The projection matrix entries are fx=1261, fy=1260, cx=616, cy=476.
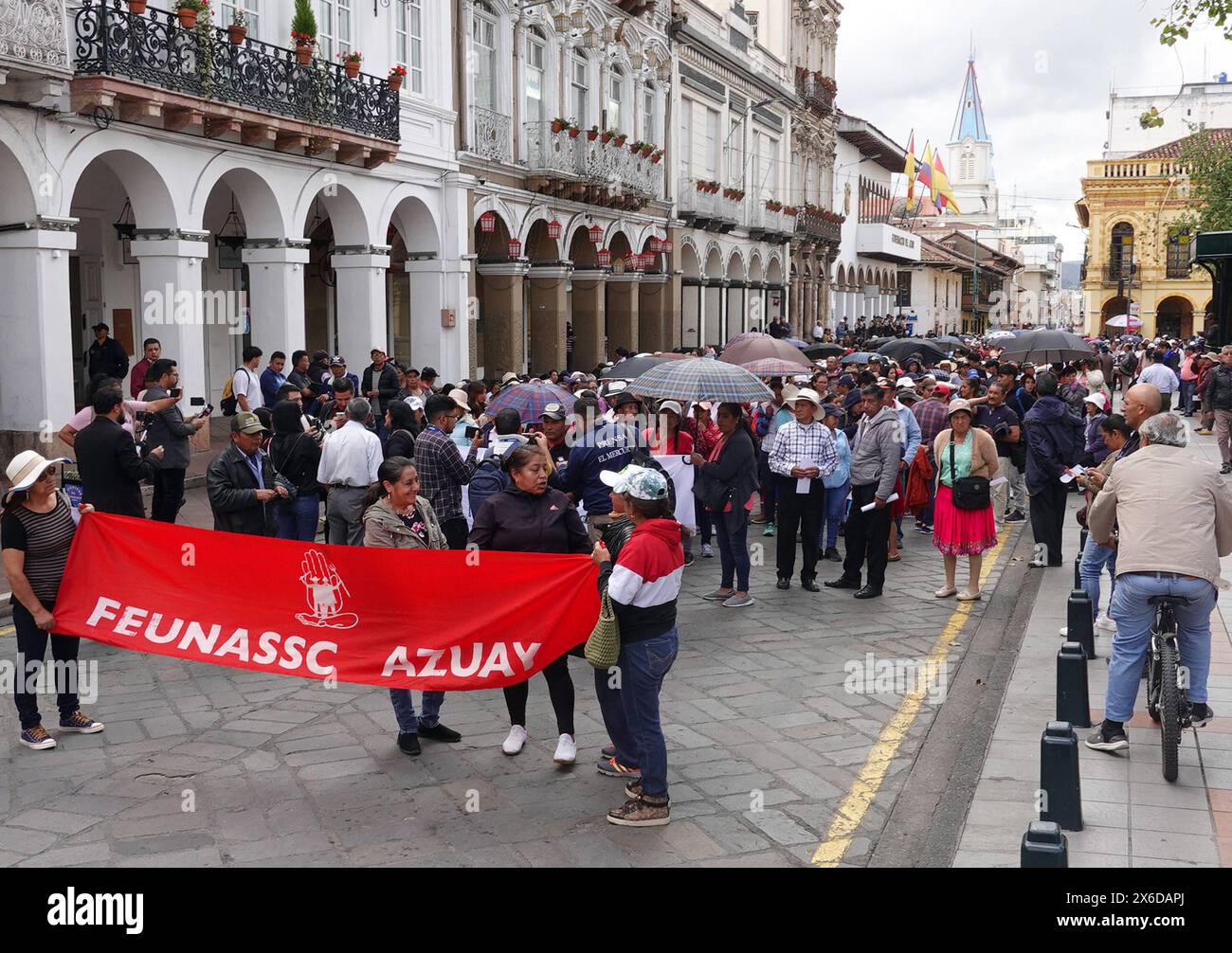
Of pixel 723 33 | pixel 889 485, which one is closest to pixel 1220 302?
pixel 889 485

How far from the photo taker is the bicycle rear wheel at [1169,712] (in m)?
6.43

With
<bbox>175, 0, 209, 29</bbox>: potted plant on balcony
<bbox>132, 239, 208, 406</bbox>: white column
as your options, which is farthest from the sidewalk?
<bbox>175, 0, 209, 29</bbox>: potted plant on balcony

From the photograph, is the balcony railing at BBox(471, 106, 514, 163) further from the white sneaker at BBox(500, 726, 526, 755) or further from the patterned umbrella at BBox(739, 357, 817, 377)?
the white sneaker at BBox(500, 726, 526, 755)

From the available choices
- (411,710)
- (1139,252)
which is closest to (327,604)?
(411,710)

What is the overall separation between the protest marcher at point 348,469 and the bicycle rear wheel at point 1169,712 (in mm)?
5800

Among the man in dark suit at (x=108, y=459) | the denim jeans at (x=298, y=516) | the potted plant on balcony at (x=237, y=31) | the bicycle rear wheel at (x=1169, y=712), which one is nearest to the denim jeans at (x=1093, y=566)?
the bicycle rear wheel at (x=1169, y=712)

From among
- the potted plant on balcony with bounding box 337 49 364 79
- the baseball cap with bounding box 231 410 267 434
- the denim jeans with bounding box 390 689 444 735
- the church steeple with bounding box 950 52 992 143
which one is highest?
the church steeple with bounding box 950 52 992 143

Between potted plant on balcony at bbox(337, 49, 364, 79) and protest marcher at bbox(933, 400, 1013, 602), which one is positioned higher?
potted plant on balcony at bbox(337, 49, 364, 79)

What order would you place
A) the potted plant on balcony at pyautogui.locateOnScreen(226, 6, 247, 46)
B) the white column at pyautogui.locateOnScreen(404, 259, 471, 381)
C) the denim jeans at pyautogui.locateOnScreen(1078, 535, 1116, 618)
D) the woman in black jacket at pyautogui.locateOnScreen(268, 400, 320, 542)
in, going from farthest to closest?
the white column at pyautogui.locateOnScreen(404, 259, 471, 381), the potted plant on balcony at pyautogui.locateOnScreen(226, 6, 247, 46), the woman in black jacket at pyautogui.locateOnScreen(268, 400, 320, 542), the denim jeans at pyautogui.locateOnScreen(1078, 535, 1116, 618)

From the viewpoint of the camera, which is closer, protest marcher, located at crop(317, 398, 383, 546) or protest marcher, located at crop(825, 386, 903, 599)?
protest marcher, located at crop(317, 398, 383, 546)

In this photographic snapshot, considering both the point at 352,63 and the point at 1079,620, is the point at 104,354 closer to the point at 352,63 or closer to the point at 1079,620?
the point at 352,63

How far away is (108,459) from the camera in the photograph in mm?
9281

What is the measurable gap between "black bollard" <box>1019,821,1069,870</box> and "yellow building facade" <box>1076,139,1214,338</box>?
72.7 metres

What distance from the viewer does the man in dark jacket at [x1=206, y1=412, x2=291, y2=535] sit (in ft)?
30.3
